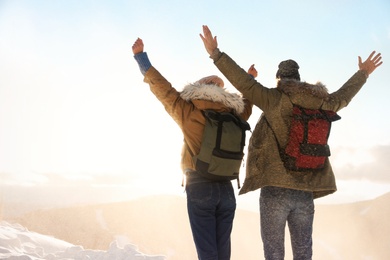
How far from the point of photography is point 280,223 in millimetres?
3885

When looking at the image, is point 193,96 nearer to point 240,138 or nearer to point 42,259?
point 240,138

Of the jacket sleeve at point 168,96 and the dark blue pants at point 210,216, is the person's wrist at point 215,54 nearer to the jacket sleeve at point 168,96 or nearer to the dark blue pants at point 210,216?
the jacket sleeve at point 168,96

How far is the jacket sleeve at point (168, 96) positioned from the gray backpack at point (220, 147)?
0.82 feet

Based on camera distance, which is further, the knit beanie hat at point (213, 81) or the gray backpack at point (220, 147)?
the knit beanie hat at point (213, 81)

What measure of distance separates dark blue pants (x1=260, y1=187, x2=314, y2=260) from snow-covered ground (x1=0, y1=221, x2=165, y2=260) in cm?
721

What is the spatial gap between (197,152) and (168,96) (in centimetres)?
69

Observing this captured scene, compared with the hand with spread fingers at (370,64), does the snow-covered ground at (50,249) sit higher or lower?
lower

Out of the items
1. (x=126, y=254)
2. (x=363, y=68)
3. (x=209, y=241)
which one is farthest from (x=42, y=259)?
(x=363, y=68)

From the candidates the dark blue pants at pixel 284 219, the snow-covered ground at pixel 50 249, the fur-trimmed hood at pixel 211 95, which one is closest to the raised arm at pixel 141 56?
the fur-trimmed hood at pixel 211 95

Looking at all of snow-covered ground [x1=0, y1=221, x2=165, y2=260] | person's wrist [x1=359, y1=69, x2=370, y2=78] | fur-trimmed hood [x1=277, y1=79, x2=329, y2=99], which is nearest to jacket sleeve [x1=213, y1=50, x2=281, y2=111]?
fur-trimmed hood [x1=277, y1=79, x2=329, y2=99]

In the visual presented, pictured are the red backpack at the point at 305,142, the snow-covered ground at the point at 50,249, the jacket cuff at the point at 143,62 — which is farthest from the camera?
the snow-covered ground at the point at 50,249

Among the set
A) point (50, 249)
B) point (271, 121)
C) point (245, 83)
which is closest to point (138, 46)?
point (245, 83)

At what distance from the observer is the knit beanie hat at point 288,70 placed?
4.39 metres

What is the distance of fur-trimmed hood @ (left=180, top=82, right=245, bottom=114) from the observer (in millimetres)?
4172
